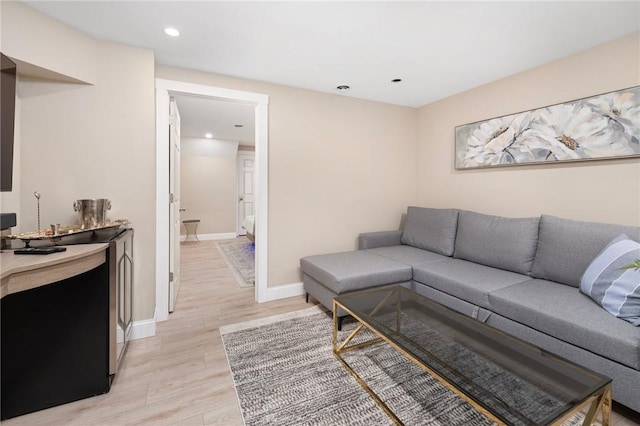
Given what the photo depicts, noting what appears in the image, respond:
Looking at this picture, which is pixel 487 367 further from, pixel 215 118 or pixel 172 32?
pixel 215 118

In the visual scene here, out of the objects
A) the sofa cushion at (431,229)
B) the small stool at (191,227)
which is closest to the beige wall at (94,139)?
the sofa cushion at (431,229)

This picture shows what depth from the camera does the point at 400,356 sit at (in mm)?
1990

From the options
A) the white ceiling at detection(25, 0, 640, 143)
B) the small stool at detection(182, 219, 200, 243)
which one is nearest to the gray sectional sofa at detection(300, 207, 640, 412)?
the white ceiling at detection(25, 0, 640, 143)

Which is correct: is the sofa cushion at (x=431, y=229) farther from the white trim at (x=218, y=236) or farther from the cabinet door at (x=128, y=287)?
the white trim at (x=218, y=236)

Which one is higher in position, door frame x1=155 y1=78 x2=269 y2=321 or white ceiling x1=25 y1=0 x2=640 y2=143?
white ceiling x1=25 y1=0 x2=640 y2=143

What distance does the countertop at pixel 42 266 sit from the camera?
1.18 metres

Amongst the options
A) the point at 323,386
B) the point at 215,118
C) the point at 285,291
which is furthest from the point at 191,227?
the point at 323,386

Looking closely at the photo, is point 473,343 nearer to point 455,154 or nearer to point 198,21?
point 455,154

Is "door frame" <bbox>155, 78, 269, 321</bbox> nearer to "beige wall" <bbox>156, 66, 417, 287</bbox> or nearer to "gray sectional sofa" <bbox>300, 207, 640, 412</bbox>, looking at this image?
"beige wall" <bbox>156, 66, 417, 287</bbox>

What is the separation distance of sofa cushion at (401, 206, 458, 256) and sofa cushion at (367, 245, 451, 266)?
0.27 ft

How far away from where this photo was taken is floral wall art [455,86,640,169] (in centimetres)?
207

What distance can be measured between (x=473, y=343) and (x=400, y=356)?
2.04 ft

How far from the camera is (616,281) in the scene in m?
1.64

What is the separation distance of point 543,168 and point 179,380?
135 inches
